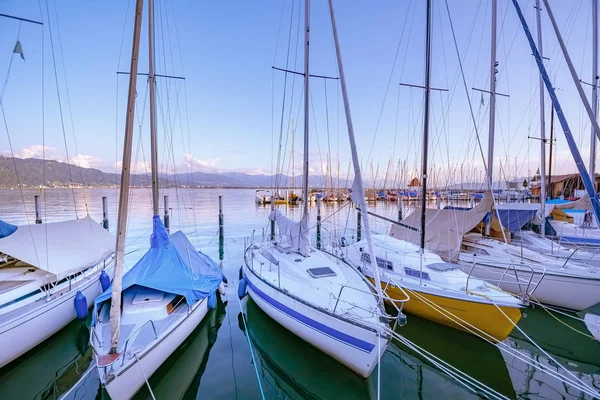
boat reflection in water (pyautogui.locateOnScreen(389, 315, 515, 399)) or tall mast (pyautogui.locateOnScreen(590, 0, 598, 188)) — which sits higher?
tall mast (pyautogui.locateOnScreen(590, 0, 598, 188))

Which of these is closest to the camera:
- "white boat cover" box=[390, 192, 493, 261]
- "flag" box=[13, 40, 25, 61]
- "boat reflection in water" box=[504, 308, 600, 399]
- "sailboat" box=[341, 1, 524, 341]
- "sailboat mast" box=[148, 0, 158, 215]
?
"boat reflection in water" box=[504, 308, 600, 399]

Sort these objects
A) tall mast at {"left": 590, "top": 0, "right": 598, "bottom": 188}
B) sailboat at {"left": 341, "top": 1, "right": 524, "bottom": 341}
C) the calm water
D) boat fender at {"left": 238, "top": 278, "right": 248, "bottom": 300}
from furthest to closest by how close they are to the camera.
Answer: tall mast at {"left": 590, "top": 0, "right": 598, "bottom": 188} → boat fender at {"left": 238, "top": 278, "right": 248, "bottom": 300} → sailboat at {"left": 341, "top": 1, "right": 524, "bottom": 341} → the calm water

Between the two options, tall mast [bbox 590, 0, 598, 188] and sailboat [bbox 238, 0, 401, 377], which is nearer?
sailboat [bbox 238, 0, 401, 377]

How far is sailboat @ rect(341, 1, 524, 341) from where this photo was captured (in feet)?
21.9

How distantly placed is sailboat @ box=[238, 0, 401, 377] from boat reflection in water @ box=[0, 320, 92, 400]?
13.7 feet

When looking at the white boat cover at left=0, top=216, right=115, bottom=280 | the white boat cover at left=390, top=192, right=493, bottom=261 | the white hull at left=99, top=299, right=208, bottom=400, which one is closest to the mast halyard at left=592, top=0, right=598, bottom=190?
the white boat cover at left=390, top=192, right=493, bottom=261

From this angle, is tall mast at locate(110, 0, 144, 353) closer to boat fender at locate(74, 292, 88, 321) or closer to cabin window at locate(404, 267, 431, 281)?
boat fender at locate(74, 292, 88, 321)

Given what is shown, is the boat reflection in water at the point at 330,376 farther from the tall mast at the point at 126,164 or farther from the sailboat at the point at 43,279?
the sailboat at the point at 43,279

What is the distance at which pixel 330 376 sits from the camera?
5.81 metres

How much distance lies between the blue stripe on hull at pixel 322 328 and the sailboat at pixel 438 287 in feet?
3.82

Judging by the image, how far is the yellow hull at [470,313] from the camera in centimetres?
657

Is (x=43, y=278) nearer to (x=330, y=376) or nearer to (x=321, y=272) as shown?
(x=321, y=272)

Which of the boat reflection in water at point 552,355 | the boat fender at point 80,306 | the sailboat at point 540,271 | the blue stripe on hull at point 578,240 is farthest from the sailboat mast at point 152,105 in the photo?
the blue stripe on hull at point 578,240

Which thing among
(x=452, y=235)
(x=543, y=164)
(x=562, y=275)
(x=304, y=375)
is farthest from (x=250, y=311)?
(x=543, y=164)
